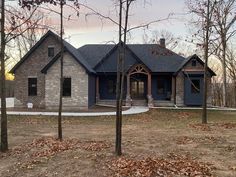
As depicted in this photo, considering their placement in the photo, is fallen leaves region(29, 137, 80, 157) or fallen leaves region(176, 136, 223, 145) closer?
fallen leaves region(29, 137, 80, 157)

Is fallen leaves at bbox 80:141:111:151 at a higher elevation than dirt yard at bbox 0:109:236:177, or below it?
higher

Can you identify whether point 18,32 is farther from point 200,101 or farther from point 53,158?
point 200,101

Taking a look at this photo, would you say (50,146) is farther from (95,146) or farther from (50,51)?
(50,51)

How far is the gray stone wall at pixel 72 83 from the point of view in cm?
3072

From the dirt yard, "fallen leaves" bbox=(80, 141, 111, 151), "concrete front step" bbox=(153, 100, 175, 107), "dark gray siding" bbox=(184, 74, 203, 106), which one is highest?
"dark gray siding" bbox=(184, 74, 203, 106)

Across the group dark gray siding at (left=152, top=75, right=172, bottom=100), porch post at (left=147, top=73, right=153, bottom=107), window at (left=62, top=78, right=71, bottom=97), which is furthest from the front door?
window at (left=62, top=78, right=71, bottom=97)

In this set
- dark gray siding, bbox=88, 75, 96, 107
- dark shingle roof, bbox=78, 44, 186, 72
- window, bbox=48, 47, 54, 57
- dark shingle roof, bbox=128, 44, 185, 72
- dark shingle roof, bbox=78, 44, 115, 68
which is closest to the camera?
dark gray siding, bbox=88, 75, 96, 107

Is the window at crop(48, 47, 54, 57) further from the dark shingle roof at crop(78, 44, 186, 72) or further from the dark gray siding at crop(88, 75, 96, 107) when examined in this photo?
the dark shingle roof at crop(78, 44, 186, 72)

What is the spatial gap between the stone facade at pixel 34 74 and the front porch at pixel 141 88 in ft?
18.8

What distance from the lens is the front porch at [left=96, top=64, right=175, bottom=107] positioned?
1393 inches

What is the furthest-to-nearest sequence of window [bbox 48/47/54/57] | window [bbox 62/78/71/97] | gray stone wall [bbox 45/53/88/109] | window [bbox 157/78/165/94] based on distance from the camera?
window [bbox 157/78/165/94], window [bbox 48/47/54/57], window [bbox 62/78/71/97], gray stone wall [bbox 45/53/88/109]

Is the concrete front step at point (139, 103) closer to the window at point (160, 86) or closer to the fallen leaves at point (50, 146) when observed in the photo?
the window at point (160, 86)

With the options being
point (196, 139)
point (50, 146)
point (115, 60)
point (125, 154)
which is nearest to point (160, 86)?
point (115, 60)

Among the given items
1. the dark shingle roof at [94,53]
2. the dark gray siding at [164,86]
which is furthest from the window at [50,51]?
the dark gray siding at [164,86]
